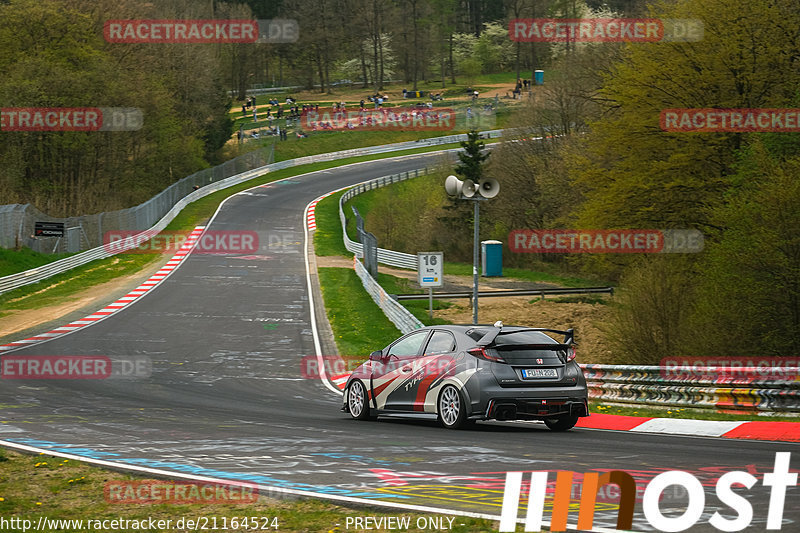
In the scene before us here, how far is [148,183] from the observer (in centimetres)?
6588

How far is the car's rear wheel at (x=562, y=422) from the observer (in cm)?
1233

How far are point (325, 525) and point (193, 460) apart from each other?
3.39m

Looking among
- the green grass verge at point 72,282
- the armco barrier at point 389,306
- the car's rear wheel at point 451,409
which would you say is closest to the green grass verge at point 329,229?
the armco barrier at point 389,306

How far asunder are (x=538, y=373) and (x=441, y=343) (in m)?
A: 1.48

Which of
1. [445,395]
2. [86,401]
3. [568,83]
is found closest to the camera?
[445,395]

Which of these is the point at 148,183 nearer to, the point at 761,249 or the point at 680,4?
the point at 680,4

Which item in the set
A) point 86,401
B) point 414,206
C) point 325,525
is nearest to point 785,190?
point 86,401

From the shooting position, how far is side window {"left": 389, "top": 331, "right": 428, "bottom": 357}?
1336cm

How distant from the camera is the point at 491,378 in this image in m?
11.9

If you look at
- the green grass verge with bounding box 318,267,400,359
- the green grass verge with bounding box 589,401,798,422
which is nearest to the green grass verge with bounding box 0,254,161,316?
the green grass verge with bounding box 318,267,400,359

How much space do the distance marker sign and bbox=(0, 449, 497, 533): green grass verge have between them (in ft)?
51.5

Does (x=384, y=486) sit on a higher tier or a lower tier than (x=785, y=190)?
lower

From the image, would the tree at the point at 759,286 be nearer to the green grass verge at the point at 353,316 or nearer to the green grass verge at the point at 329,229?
the green grass verge at the point at 353,316

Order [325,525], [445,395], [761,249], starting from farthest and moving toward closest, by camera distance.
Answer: [761,249] → [445,395] → [325,525]
